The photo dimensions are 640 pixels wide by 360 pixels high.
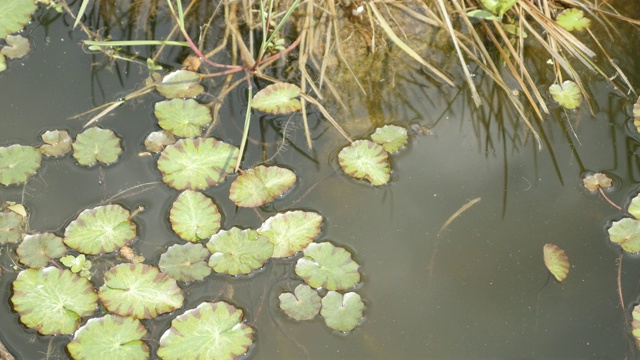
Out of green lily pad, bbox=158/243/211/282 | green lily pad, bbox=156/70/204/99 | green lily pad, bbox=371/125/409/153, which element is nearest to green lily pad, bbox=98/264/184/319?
green lily pad, bbox=158/243/211/282

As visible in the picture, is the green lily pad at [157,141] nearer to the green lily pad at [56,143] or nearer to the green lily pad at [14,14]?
the green lily pad at [56,143]

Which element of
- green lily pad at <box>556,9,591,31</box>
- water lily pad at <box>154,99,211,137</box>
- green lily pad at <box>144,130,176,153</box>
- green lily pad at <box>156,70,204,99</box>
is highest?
green lily pad at <box>556,9,591,31</box>

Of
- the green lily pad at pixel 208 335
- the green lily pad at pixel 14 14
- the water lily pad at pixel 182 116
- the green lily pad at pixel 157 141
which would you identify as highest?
the green lily pad at pixel 14 14

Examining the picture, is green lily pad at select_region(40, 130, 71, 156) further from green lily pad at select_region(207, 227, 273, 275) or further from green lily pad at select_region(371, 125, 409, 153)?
green lily pad at select_region(371, 125, 409, 153)

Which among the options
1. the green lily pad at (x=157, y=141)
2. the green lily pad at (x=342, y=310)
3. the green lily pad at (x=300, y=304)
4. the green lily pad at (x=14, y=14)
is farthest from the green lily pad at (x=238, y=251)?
the green lily pad at (x=14, y=14)

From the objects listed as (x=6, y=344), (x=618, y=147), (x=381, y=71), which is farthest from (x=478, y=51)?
(x=6, y=344)

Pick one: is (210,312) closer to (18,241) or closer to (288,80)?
(18,241)
